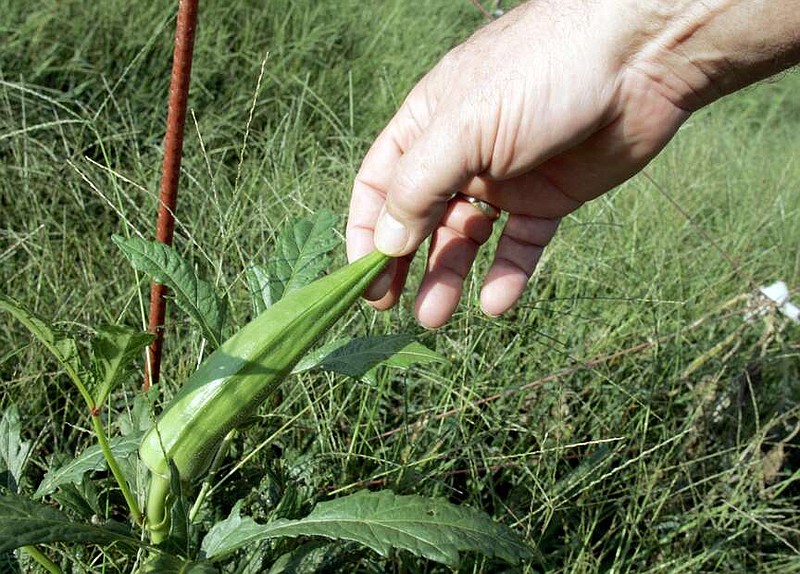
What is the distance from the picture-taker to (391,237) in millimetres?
1267

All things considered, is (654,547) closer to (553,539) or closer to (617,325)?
(553,539)

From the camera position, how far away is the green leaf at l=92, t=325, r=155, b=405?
934 millimetres

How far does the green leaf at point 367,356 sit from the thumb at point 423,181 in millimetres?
152

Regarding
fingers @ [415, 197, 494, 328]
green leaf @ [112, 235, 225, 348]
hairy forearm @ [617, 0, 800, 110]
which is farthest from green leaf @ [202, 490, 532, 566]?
hairy forearm @ [617, 0, 800, 110]

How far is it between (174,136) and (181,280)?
25 cm

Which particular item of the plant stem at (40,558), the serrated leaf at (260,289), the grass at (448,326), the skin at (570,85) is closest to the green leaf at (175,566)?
the plant stem at (40,558)

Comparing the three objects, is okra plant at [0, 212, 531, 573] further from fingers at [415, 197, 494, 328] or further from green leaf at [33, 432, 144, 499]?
Answer: fingers at [415, 197, 494, 328]

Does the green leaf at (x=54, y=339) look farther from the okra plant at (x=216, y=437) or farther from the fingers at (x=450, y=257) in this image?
the fingers at (x=450, y=257)

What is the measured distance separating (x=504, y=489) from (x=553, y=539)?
150 mm

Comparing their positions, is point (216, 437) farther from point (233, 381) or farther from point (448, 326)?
point (448, 326)

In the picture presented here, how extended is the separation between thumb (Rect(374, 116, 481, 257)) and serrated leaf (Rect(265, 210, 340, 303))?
0.31 ft

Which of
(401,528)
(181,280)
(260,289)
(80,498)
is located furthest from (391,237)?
(80,498)

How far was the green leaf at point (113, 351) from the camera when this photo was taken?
3.06 ft

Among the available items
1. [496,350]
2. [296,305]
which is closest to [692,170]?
[496,350]
